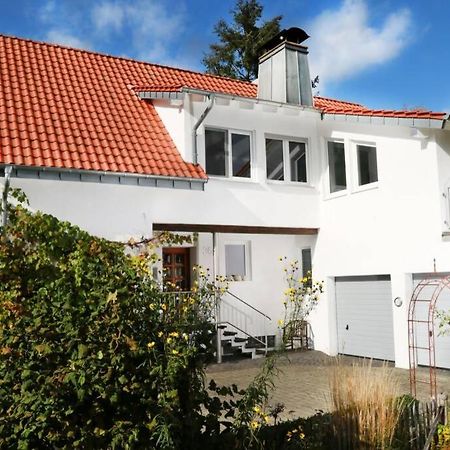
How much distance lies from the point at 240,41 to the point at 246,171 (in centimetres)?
2185

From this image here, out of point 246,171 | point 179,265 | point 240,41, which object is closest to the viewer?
point 246,171

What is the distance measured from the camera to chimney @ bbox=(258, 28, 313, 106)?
54.7 ft

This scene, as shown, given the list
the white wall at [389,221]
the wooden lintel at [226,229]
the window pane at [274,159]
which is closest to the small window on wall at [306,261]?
the white wall at [389,221]

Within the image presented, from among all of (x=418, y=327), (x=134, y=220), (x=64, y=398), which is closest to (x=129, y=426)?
(x=64, y=398)

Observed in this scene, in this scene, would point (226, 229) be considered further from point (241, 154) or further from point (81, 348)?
point (81, 348)

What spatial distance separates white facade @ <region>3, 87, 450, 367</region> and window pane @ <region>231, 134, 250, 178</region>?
220mm

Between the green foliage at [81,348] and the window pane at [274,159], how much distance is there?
10.9 meters

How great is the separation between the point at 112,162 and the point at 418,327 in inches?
314

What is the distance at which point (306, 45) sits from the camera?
17.6 meters

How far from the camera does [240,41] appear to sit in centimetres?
3409

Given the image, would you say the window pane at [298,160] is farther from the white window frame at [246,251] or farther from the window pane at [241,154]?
the white window frame at [246,251]

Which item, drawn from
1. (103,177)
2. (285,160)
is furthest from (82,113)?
(285,160)

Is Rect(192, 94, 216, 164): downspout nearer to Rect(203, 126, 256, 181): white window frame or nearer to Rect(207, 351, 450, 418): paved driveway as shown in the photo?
Rect(203, 126, 256, 181): white window frame

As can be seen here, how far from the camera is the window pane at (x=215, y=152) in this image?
14219 millimetres
